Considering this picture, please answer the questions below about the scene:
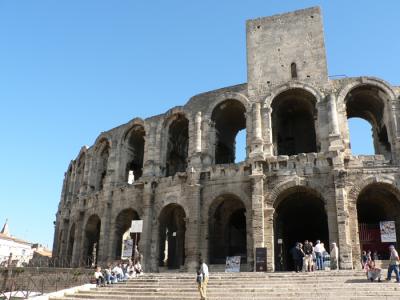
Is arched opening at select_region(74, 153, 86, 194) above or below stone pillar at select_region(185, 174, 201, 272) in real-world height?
above

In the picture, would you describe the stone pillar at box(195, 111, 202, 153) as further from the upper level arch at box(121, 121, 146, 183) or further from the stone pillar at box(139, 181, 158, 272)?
the upper level arch at box(121, 121, 146, 183)

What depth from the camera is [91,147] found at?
95.2 feet

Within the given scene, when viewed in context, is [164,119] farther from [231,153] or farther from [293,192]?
[293,192]

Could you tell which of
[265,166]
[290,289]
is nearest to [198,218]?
[265,166]

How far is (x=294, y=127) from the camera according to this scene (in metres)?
24.8

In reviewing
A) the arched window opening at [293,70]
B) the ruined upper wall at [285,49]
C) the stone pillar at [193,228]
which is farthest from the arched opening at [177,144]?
the arched window opening at [293,70]

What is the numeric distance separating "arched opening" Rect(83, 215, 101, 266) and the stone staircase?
10696 millimetres

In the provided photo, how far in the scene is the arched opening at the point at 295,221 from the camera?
20.0 m

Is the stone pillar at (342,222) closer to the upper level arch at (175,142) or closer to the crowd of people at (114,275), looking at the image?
the crowd of people at (114,275)

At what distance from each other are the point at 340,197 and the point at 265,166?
12.3ft

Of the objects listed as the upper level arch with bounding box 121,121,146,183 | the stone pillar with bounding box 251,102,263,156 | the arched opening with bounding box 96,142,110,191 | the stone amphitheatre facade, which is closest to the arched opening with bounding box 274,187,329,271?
the stone amphitheatre facade

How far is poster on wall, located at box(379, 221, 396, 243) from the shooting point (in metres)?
17.8

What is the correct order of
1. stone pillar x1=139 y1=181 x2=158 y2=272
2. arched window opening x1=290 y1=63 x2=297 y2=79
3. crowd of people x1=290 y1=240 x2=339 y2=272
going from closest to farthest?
crowd of people x1=290 y1=240 x2=339 y2=272
stone pillar x1=139 y1=181 x2=158 y2=272
arched window opening x1=290 y1=63 x2=297 y2=79

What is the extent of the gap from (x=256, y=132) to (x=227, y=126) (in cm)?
450
